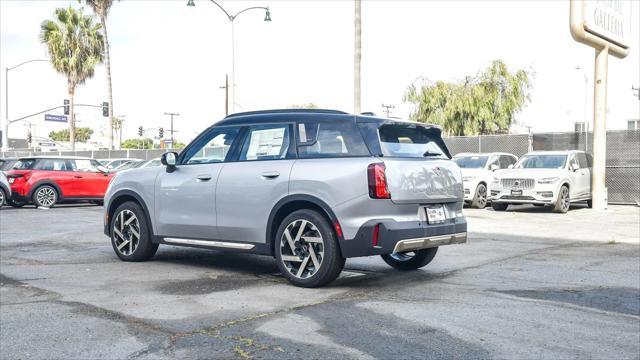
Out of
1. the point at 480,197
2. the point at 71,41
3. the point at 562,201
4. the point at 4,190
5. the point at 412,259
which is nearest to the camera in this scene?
the point at 412,259

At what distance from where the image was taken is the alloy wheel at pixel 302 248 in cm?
645

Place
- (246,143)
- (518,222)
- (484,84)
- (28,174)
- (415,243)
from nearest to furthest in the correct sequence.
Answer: (415,243) → (246,143) → (518,222) → (28,174) → (484,84)

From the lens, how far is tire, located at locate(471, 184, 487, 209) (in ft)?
65.1

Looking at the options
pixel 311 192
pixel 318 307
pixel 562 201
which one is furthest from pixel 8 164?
pixel 318 307

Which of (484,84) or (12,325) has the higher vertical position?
(484,84)

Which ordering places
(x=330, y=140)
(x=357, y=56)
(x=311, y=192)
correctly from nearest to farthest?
(x=311, y=192) < (x=330, y=140) < (x=357, y=56)

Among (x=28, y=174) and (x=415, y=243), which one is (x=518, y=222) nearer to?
(x=415, y=243)

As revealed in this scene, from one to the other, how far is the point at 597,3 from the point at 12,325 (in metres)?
18.8

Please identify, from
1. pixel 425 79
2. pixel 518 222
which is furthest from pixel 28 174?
Result: pixel 425 79

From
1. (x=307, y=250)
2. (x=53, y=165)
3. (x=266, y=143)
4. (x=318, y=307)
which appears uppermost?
(x=266, y=143)

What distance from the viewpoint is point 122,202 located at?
8.50 metres

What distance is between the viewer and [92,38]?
44938 millimetres

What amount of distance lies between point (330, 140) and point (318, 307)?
1.89 metres

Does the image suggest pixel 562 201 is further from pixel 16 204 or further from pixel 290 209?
pixel 16 204
